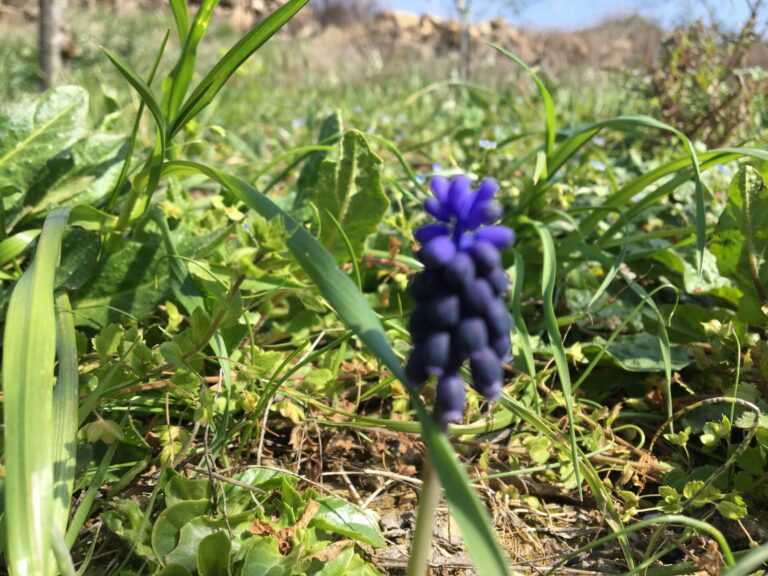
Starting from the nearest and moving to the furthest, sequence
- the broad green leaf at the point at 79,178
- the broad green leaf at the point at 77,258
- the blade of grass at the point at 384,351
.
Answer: the blade of grass at the point at 384,351
the broad green leaf at the point at 77,258
the broad green leaf at the point at 79,178

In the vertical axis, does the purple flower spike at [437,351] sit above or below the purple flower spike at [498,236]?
below

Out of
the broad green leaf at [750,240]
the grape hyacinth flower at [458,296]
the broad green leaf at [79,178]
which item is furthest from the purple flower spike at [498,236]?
the broad green leaf at [79,178]

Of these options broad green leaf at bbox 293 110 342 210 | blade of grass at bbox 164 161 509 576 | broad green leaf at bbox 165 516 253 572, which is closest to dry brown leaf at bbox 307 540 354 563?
broad green leaf at bbox 165 516 253 572

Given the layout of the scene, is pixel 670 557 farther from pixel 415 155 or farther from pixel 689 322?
pixel 415 155

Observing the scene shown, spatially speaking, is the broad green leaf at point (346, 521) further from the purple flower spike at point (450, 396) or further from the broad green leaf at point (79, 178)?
the broad green leaf at point (79, 178)

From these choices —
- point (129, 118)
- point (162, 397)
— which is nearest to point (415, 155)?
point (129, 118)

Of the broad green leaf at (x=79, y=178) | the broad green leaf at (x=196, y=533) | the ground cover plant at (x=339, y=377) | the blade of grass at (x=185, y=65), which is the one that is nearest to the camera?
the ground cover plant at (x=339, y=377)

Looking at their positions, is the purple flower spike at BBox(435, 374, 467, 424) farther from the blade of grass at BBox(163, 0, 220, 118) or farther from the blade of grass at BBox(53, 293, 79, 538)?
the blade of grass at BBox(163, 0, 220, 118)
